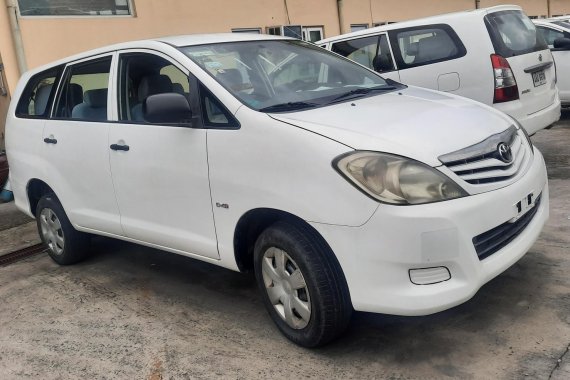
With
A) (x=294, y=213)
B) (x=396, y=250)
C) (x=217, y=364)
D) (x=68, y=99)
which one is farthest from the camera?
(x=68, y=99)

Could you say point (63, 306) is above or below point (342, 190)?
below

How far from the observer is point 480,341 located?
306cm

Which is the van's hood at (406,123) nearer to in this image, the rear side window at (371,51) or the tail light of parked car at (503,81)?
the tail light of parked car at (503,81)

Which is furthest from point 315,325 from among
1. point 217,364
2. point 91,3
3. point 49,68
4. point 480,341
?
point 91,3

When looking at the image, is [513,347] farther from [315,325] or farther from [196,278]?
[196,278]

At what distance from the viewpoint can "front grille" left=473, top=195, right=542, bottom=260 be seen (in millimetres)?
2820

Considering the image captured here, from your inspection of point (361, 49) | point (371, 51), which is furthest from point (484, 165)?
point (361, 49)

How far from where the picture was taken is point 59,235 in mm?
4980

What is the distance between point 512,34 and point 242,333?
4532 mm

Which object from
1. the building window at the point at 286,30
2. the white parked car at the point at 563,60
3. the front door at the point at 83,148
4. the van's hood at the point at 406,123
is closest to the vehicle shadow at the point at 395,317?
the front door at the point at 83,148

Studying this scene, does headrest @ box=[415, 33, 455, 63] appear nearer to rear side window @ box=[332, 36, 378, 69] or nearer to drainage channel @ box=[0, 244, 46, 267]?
rear side window @ box=[332, 36, 378, 69]

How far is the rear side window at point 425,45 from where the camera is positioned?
614cm

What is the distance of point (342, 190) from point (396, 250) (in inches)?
14.6

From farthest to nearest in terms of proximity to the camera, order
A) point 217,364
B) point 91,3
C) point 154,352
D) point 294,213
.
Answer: point 91,3, point 154,352, point 217,364, point 294,213
